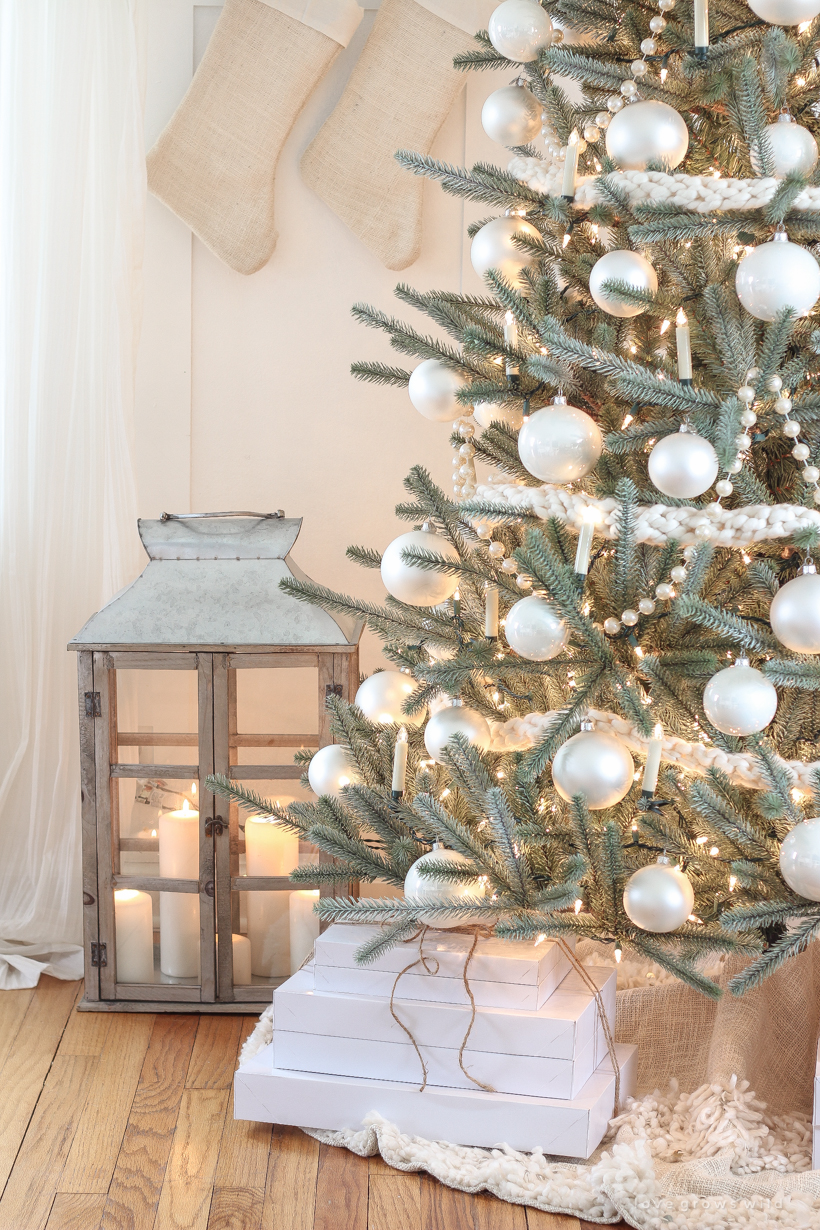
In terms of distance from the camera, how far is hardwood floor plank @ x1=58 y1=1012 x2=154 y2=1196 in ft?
4.18

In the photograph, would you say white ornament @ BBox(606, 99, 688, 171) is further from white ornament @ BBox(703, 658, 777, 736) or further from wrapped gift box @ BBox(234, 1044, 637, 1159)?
wrapped gift box @ BBox(234, 1044, 637, 1159)

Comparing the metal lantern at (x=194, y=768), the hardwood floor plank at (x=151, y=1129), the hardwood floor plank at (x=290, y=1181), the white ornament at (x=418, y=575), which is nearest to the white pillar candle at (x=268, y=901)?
the metal lantern at (x=194, y=768)

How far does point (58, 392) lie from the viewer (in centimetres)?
193

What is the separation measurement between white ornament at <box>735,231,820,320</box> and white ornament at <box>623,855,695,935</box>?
1.93 ft

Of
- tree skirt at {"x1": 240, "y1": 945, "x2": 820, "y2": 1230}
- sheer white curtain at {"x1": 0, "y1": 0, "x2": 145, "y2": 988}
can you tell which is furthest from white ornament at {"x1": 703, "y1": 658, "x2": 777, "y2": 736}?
sheer white curtain at {"x1": 0, "y1": 0, "x2": 145, "y2": 988}

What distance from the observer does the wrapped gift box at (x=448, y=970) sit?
132cm

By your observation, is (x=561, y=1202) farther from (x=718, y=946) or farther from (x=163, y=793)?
(x=163, y=793)

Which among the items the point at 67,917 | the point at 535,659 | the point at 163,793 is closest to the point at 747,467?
the point at 535,659

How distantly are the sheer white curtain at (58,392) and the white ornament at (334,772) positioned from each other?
635 millimetres

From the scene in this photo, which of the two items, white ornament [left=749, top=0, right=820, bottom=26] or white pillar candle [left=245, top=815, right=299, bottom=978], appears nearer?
white ornament [left=749, top=0, right=820, bottom=26]

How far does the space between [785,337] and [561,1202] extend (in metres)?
0.93

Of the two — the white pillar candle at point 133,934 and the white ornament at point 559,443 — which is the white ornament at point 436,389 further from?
the white pillar candle at point 133,934

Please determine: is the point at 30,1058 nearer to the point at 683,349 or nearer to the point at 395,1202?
the point at 395,1202

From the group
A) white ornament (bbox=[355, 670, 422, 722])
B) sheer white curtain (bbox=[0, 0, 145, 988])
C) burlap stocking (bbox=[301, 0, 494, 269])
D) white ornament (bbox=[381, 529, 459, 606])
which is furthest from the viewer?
burlap stocking (bbox=[301, 0, 494, 269])
